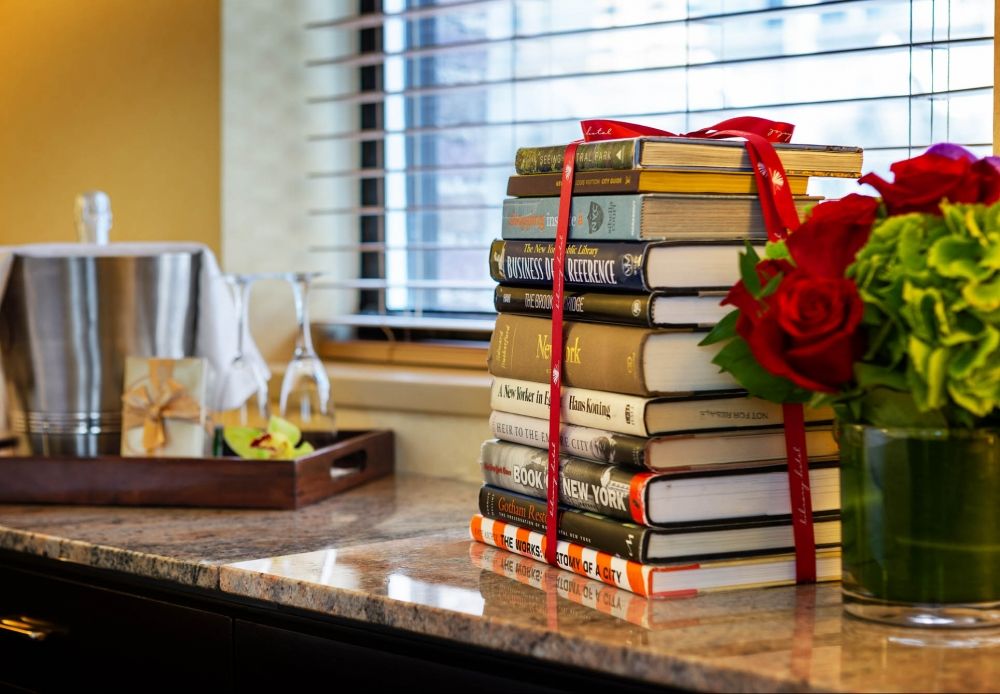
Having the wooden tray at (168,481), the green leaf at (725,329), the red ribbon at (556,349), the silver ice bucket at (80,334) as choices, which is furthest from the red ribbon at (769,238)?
the silver ice bucket at (80,334)

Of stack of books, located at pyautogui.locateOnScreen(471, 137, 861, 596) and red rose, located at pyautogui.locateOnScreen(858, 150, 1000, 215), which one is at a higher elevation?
red rose, located at pyautogui.locateOnScreen(858, 150, 1000, 215)

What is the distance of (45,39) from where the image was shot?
2238mm

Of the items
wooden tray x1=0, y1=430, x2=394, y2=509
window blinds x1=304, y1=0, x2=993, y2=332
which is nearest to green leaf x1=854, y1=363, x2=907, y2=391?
window blinds x1=304, y1=0, x2=993, y2=332

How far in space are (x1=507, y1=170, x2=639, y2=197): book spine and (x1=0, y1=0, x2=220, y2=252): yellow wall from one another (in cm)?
96

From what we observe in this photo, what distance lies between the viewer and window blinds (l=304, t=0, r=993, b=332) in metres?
1.43

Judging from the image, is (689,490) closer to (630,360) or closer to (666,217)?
(630,360)

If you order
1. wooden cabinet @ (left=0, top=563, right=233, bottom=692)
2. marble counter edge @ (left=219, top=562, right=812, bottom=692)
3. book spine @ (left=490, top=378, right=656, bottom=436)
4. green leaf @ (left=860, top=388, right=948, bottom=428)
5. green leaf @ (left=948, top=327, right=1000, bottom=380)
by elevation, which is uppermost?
green leaf @ (left=948, top=327, right=1000, bottom=380)

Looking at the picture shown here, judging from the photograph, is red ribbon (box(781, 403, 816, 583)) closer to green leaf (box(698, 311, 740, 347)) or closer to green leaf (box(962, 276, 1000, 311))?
green leaf (box(698, 311, 740, 347))

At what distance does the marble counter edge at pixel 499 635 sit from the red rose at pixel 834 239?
29cm

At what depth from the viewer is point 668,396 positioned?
1.00 metres

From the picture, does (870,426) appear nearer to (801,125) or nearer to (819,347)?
(819,347)

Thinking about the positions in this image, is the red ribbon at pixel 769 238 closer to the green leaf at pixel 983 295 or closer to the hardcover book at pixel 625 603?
the hardcover book at pixel 625 603

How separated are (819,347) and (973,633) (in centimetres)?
23

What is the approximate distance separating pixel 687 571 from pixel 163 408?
0.84 m
